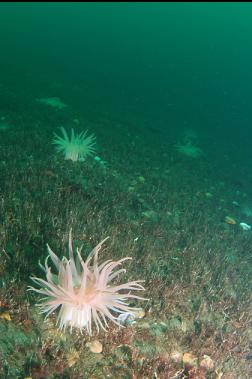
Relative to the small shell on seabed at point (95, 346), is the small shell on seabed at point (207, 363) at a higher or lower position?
lower

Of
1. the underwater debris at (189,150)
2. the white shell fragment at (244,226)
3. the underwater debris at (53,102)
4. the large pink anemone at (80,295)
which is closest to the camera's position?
the large pink anemone at (80,295)

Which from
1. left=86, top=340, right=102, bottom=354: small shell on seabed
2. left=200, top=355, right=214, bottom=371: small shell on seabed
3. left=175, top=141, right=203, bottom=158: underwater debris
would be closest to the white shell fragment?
left=200, top=355, right=214, bottom=371: small shell on seabed

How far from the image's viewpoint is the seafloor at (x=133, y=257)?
470cm

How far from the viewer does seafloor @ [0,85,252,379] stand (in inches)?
185

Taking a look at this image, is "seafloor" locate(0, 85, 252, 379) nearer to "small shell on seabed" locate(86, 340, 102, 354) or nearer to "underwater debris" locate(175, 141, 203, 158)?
"small shell on seabed" locate(86, 340, 102, 354)

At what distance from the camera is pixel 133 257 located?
646 centimetres

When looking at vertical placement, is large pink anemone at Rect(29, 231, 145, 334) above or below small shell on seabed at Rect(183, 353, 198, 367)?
above

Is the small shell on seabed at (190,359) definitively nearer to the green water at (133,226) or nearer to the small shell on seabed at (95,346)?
the green water at (133,226)

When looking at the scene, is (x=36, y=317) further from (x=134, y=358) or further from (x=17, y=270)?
(x=134, y=358)

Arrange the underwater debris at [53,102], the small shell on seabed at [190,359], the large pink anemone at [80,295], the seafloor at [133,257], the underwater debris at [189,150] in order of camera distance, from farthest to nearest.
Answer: the underwater debris at [53,102] → the underwater debris at [189,150] → the small shell on seabed at [190,359] → the seafloor at [133,257] → the large pink anemone at [80,295]

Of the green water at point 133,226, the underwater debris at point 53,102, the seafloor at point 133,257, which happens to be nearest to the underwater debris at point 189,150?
the green water at point 133,226

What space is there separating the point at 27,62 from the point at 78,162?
1055 inches

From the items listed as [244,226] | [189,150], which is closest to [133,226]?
[244,226]

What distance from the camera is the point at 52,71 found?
33.8m
